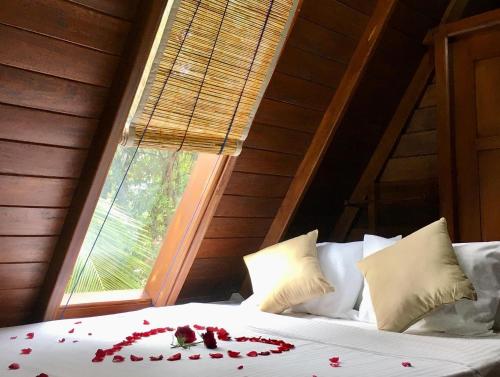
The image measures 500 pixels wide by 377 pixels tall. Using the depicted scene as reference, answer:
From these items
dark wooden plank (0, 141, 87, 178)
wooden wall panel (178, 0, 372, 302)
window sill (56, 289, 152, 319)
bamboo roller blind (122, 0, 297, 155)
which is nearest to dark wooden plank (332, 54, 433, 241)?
wooden wall panel (178, 0, 372, 302)

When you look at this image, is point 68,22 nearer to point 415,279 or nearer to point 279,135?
point 279,135

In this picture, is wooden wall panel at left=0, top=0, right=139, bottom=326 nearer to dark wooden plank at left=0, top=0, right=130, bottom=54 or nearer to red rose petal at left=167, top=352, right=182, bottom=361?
dark wooden plank at left=0, top=0, right=130, bottom=54

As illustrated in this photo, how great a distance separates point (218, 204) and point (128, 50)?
100cm

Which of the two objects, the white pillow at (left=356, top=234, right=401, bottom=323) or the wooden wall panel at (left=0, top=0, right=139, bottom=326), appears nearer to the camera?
the wooden wall panel at (left=0, top=0, right=139, bottom=326)

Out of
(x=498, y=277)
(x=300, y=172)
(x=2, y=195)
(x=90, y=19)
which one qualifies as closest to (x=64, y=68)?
(x=90, y=19)

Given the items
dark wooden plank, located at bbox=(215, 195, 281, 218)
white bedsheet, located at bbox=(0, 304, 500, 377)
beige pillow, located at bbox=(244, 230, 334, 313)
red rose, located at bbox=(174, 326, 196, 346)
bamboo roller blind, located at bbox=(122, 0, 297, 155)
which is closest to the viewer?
white bedsheet, located at bbox=(0, 304, 500, 377)

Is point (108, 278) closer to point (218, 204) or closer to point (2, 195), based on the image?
point (218, 204)

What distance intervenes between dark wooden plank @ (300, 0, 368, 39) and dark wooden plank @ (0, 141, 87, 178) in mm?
1144

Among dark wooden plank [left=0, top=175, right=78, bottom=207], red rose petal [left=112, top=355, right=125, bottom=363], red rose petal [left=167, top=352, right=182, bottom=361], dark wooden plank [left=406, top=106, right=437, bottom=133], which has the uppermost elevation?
dark wooden plank [left=406, top=106, right=437, bottom=133]

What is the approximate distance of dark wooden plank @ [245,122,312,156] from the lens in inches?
99.7

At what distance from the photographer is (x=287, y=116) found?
102 inches

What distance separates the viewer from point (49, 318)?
2336 mm

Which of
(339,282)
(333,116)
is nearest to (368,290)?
(339,282)

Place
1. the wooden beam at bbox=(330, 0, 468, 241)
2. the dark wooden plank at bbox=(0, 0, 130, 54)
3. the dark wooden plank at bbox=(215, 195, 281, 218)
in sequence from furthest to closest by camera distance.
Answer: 1. the wooden beam at bbox=(330, 0, 468, 241)
2. the dark wooden plank at bbox=(215, 195, 281, 218)
3. the dark wooden plank at bbox=(0, 0, 130, 54)
